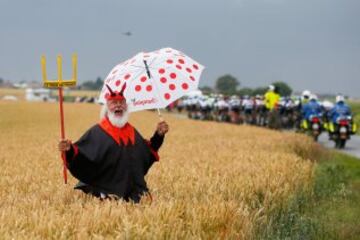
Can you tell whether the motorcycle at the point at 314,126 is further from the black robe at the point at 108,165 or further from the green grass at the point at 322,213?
the black robe at the point at 108,165

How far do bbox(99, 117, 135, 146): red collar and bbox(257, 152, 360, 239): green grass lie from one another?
174cm

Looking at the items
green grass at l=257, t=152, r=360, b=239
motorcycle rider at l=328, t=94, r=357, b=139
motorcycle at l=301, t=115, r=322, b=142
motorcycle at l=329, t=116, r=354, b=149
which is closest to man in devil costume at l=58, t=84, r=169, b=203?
green grass at l=257, t=152, r=360, b=239

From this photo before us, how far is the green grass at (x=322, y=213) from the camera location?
8.94 metres

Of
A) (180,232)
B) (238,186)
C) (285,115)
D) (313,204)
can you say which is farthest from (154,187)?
(285,115)

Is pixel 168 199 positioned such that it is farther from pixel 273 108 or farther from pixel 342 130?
pixel 273 108

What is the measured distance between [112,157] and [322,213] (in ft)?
12.7

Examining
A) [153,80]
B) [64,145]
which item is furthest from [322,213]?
[64,145]

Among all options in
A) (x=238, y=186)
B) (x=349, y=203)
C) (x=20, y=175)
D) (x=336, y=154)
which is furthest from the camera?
(x=336, y=154)

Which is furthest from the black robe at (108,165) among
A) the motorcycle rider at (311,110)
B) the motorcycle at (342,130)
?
the motorcycle rider at (311,110)

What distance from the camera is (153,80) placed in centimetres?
894

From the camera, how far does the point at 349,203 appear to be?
12.3m

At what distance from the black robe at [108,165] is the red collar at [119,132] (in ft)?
0.11

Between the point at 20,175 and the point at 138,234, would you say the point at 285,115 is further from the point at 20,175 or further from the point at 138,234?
the point at 138,234

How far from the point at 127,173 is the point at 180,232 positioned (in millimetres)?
2177
